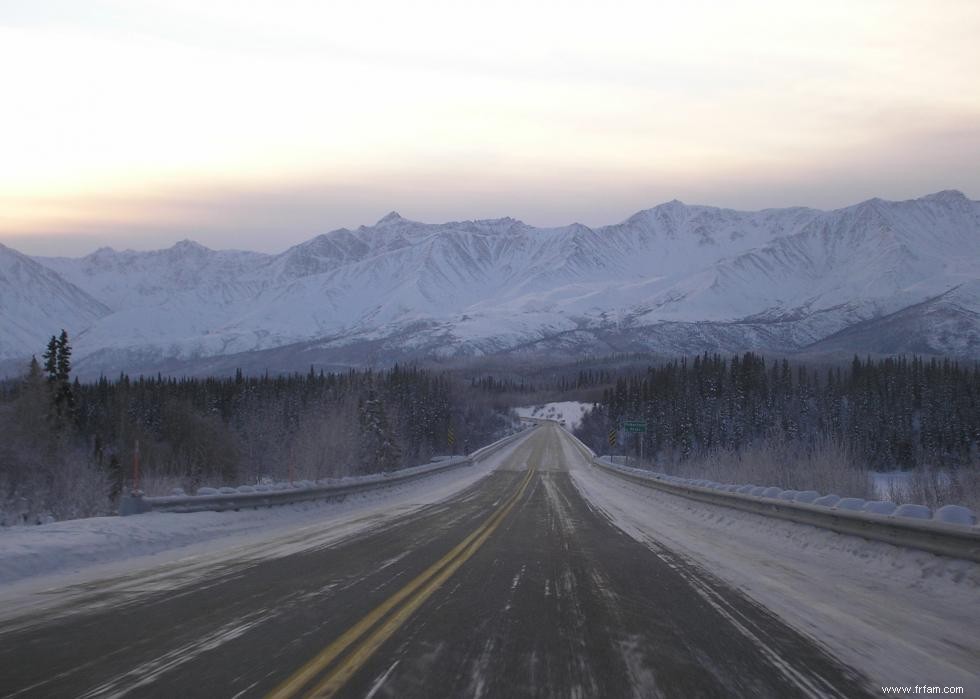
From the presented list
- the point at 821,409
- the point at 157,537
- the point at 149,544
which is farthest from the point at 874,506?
the point at 821,409

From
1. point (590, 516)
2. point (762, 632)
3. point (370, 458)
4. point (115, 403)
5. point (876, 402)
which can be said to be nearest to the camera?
point (762, 632)

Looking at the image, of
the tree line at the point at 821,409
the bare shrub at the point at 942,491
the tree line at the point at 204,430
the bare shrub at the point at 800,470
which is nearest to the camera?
the bare shrub at the point at 942,491

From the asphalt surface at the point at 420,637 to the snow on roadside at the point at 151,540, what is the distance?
4.03 feet

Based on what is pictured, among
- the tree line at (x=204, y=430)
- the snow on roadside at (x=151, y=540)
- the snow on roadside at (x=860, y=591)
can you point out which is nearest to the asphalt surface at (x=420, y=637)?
the snow on roadside at (x=860, y=591)

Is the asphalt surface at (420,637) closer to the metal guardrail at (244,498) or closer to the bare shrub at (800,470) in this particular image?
the metal guardrail at (244,498)

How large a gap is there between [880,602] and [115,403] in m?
101

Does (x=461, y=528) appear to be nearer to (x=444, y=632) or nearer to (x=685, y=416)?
(x=444, y=632)

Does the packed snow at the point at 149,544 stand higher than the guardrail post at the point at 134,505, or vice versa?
the guardrail post at the point at 134,505

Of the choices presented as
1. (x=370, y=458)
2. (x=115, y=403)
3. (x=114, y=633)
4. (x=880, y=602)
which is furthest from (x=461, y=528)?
(x=115, y=403)

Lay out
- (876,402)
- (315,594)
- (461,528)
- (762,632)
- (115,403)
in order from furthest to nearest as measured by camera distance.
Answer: (876,402)
(115,403)
(461,528)
(315,594)
(762,632)

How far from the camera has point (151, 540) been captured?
1293 centimetres

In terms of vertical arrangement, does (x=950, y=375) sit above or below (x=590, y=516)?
above

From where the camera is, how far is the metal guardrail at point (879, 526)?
9248 millimetres

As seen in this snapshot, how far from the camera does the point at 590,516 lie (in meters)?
20.8
